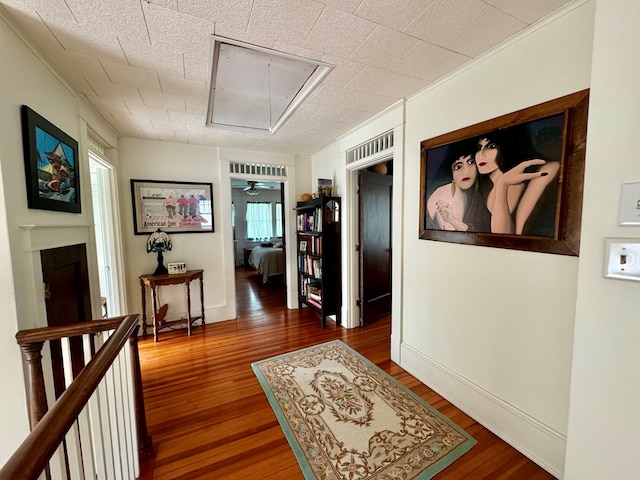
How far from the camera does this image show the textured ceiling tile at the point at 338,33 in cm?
135

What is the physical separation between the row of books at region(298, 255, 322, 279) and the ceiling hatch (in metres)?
1.81

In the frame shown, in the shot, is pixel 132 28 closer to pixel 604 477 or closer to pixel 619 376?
pixel 619 376

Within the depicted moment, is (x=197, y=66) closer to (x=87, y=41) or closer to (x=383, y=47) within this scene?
(x=87, y=41)

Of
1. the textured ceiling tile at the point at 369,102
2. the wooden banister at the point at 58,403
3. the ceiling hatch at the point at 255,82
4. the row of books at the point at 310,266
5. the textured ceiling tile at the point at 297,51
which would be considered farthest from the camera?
the row of books at the point at 310,266

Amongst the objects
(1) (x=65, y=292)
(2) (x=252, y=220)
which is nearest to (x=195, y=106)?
(1) (x=65, y=292)

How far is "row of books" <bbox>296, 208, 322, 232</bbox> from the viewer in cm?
351

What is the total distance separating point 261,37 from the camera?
1.49m

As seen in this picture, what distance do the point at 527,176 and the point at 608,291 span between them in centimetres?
72

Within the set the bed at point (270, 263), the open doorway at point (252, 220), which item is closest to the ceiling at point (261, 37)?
the bed at point (270, 263)

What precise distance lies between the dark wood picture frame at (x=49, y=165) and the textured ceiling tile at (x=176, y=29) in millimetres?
809

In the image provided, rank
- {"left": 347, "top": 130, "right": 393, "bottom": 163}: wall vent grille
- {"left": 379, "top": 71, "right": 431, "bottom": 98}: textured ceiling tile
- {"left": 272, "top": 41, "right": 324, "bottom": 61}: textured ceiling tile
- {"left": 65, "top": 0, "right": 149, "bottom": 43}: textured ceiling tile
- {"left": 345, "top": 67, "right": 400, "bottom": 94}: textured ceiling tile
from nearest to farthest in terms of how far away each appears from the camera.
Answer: {"left": 65, "top": 0, "right": 149, "bottom": 43}: textured ceiling tile
{"left": 272, "top": 41, "right": 324, "bottom": 61}: textured ceiling tile
{"left": 345, "top": 67, "right": 400, "bottom": 94}: textured ceiling tile
{"left": 379, "top": 71, "right": 431, "bottom": 98}: textured ceiling tile
{"left": 347, "top": 130, "right": 393, "bottom": 163}: wall vent grille

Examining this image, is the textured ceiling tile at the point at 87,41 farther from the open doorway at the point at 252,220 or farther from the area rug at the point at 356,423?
the open doorway at the point at 252,220

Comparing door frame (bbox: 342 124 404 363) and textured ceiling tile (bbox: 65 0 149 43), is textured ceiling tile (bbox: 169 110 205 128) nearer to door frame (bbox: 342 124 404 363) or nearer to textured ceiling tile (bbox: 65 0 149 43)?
textured ceiling tile (bbox: 65 0 149 43)

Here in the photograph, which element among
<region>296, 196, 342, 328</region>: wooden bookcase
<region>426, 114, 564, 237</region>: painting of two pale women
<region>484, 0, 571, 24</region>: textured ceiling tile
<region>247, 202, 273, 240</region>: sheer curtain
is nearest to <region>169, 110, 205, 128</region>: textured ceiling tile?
<region>296, 196, 342, 328</region>: wooden bookcase
